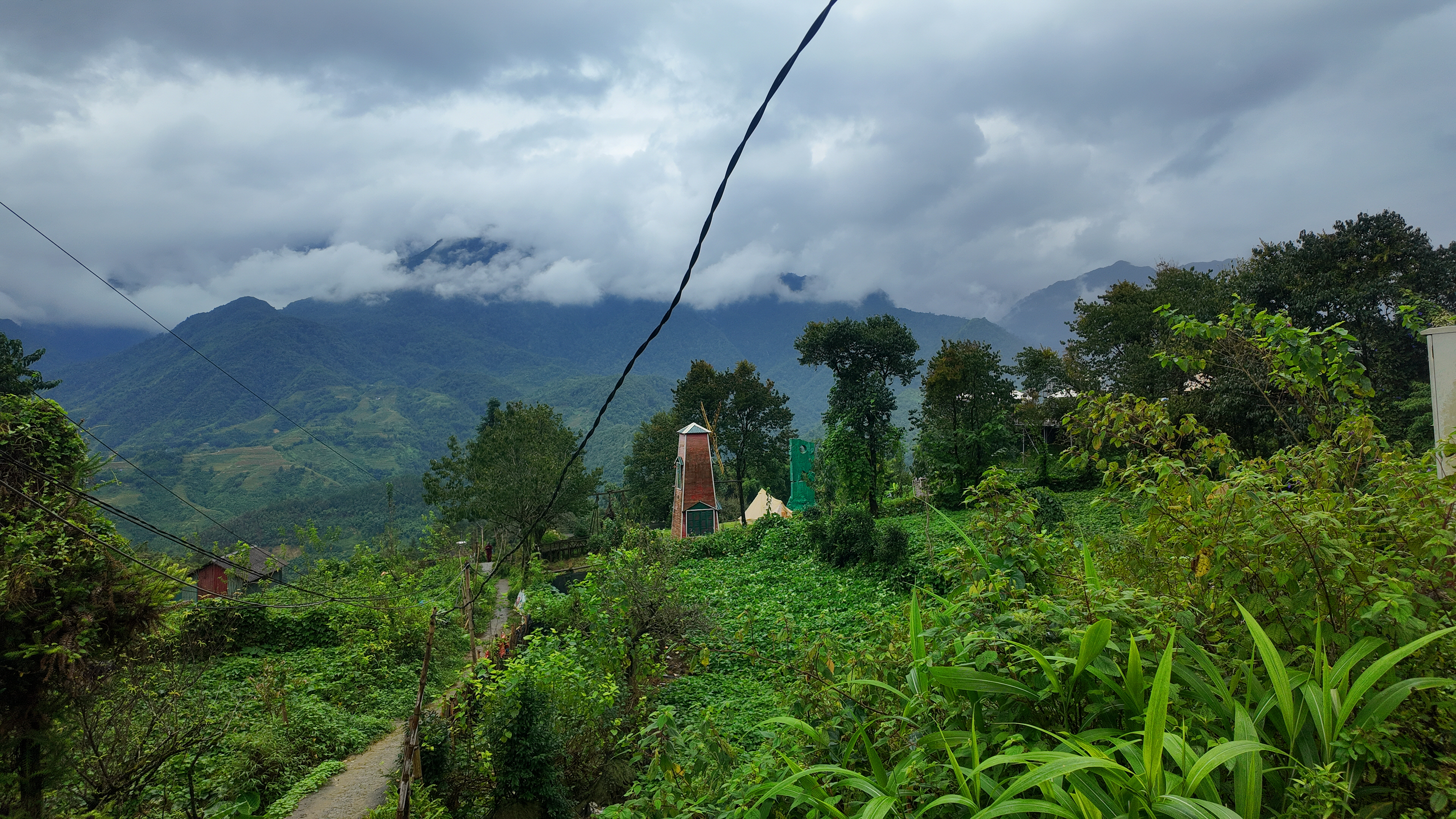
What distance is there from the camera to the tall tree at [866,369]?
2227 cm

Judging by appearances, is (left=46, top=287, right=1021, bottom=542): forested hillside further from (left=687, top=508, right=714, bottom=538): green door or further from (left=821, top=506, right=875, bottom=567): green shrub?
(left=821, top=506, right=875, bottom=567): green shrub

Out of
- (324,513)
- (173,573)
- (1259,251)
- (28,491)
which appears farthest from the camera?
(324,513)

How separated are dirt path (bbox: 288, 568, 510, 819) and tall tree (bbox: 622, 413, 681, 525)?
2775 centimetres

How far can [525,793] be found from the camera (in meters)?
6.14

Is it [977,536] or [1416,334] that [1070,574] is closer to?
[977,536]

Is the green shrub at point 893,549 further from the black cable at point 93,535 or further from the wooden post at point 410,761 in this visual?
the black cable at point 93,535

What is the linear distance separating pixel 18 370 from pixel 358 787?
63.4 ft

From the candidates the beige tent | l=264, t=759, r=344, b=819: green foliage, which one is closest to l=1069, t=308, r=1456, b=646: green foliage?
l=264, t=759, r=344, b=819: green foliage

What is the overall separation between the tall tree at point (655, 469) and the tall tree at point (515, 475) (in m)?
3.38

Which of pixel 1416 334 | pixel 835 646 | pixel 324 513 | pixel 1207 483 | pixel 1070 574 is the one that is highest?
pixel 1416 334

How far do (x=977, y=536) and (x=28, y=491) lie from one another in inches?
257

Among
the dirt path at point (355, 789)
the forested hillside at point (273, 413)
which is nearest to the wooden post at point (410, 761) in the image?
the dirt path at point (355, 789)

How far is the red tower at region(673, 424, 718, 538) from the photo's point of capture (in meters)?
28.2

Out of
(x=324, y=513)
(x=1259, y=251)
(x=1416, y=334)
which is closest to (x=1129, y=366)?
(x=1259, y=251)
